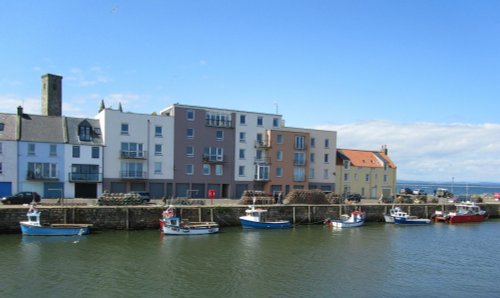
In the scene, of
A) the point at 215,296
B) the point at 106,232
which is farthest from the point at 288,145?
the point at 215,296

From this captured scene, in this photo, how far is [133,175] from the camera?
58812 millimetres

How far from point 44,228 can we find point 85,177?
60.1 feet

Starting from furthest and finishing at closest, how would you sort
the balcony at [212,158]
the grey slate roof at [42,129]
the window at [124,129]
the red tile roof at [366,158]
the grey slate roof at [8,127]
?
the red tile roof at [366,158]
the balcony at [212,158]
the window at [124,129]
the grey slate roof at [42,129]
the grey slate roof at [8,127]

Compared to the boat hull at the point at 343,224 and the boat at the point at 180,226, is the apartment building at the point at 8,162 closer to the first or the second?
the boat at the point at 180,226

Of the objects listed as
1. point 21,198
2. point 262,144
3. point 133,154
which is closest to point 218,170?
point 262,144

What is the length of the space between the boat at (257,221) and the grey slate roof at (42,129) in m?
25.8

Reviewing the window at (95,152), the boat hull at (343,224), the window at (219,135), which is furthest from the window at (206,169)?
the boat hull at (343,224)

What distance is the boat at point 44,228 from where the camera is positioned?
3859 cm

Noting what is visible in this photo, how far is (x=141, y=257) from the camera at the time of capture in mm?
32281

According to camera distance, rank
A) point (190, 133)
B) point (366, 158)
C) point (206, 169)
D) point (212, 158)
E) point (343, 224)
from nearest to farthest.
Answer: point (343, 224) < point (190, 133) < point (206, 169) < point (212, 158) < point (366, 158)

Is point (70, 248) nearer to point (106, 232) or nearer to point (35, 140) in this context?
point (106, 232)

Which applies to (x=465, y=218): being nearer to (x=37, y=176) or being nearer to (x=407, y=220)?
(x=407, y=220)

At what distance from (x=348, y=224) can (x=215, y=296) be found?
29.6 metres

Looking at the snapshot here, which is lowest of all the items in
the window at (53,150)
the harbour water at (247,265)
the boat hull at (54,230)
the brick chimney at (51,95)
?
the harbour water at (247,265)
